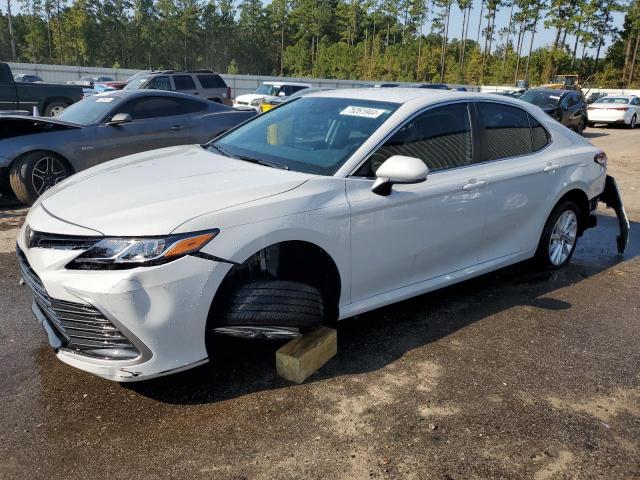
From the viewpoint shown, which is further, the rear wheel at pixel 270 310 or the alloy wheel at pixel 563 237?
the alloy wheel at pixel 563 237

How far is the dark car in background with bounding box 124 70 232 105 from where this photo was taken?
55.0 ft

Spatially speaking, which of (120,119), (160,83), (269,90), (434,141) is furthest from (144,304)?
(269,90)

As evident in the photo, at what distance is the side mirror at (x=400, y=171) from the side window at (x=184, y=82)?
49.2 ft

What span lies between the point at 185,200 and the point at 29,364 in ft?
4.92

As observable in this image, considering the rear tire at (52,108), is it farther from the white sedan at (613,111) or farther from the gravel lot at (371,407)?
the white sedan at (613,111)

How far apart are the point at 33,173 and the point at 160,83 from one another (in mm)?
10641

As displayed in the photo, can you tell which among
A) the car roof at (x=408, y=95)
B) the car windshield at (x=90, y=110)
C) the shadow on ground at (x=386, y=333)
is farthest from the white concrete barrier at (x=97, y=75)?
the car roof at (x=408, y=95)

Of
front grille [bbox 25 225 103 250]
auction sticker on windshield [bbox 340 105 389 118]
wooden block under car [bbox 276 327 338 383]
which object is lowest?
wooden block under car [bbox 276 327 338 383]

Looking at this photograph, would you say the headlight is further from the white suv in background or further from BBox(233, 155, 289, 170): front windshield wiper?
the white suv in background

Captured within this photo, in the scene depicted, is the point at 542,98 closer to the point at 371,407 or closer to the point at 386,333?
the point at 386,333

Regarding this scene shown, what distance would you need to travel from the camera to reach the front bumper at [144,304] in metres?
2.59

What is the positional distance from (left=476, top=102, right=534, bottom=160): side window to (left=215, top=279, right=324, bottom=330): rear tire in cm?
187

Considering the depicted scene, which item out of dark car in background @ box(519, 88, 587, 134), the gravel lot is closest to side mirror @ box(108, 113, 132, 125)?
the gravel lot

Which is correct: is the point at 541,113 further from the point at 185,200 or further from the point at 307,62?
the point at 307,62
